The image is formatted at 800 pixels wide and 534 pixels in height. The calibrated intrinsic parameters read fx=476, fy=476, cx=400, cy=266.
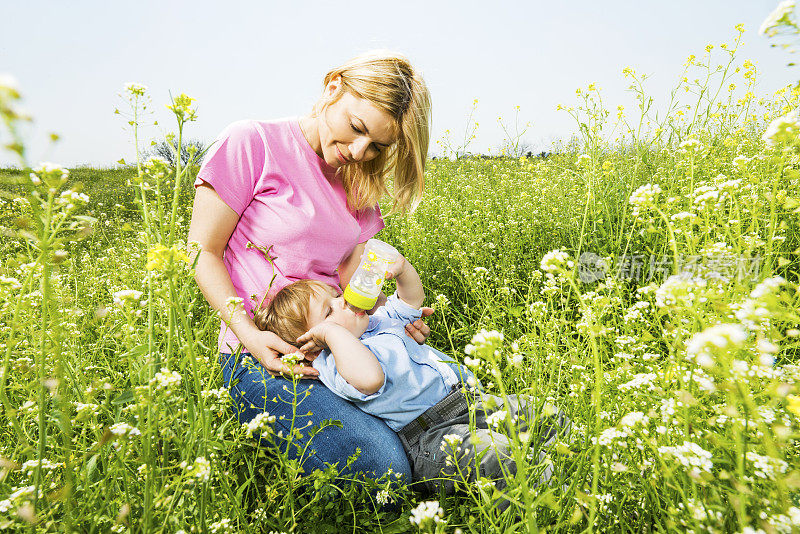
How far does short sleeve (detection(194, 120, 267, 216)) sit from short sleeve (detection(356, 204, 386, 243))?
0.64 m

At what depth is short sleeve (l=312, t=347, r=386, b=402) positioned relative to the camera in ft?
6.32

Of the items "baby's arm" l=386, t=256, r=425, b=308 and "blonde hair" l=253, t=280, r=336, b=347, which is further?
"baby's arm" l=386, t=256, r=425, b=308

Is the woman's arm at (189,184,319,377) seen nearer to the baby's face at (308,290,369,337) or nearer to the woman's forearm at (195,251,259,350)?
the woman's forearm at (195,251,259,350)

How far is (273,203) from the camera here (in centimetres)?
240

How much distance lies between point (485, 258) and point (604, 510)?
7.73 ft

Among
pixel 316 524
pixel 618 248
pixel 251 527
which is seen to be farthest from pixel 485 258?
pixel 251 527

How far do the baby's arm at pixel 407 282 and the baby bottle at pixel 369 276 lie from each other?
0.04 meters

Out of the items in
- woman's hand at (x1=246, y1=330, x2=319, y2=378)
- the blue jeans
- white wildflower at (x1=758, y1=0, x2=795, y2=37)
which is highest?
white wildflower at (x1=758, y1=0, x2=795, y2=37)

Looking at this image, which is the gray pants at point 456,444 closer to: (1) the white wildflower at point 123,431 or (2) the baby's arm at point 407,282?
(2) the baby's arm at point 407,282

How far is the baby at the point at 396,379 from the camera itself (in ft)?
5.91

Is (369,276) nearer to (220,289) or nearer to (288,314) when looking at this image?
(288,314)

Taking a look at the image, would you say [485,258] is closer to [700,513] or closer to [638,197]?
[638,197]

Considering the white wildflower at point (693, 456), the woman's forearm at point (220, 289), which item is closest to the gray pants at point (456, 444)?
the white wildflower at point (693, 456)

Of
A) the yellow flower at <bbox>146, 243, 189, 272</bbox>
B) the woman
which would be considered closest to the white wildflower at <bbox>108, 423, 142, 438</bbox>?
the yellow flower at <bbox>146, 243, 189, 272</bbox>
